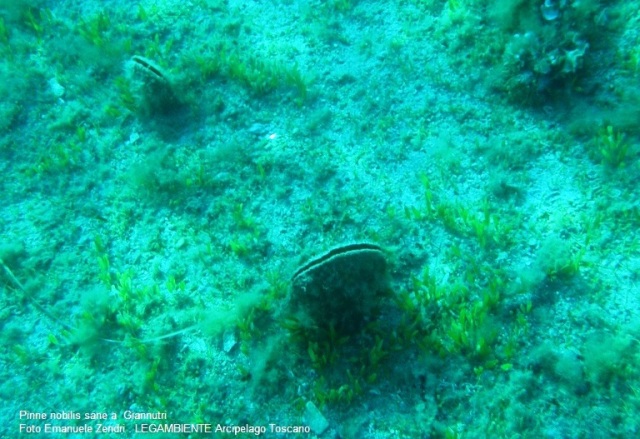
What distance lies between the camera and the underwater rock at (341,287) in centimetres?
407

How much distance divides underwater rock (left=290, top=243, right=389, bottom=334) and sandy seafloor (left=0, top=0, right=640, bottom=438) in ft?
0.48

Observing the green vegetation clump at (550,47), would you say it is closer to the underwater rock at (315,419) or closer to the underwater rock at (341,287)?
the underwater rock at (341,287)

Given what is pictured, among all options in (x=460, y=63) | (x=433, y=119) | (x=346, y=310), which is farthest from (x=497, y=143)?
(x=346, y=310)

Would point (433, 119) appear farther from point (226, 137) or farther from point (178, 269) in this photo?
point (178, 269)

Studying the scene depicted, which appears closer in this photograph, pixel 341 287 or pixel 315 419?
pixel 341 287

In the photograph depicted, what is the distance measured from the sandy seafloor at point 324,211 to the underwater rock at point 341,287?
0.48 ft

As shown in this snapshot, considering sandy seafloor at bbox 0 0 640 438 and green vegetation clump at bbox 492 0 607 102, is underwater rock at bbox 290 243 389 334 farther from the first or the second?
green vegetation clump at bbox 492 0 607 102

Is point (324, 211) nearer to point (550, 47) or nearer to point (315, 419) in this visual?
point (315, 419)

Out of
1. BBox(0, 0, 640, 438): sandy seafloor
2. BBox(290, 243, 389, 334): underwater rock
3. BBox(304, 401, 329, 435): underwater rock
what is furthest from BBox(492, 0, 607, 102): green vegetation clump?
BBox(304, 401, 329, 435): underwater rock

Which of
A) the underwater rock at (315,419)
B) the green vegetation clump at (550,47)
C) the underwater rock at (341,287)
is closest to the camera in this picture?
the underwater rock at (341,287)

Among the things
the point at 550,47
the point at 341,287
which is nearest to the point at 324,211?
the point at 341,287

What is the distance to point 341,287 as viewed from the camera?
13.8 feet

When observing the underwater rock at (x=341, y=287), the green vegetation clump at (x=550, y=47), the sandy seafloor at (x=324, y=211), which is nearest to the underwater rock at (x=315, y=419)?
the sandy seafloor at (x=324, y=211)

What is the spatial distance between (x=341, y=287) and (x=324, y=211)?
67.9 inches
